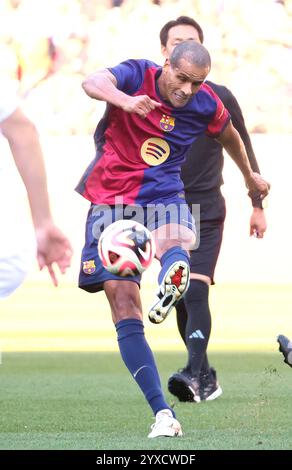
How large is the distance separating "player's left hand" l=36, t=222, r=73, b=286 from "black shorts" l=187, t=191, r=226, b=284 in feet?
13.7

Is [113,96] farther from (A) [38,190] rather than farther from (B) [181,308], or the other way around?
(B) [181,308]

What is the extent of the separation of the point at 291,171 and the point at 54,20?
5.25m

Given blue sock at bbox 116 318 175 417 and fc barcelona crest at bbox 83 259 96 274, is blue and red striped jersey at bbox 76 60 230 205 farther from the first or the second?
blue sock at bbox 116 318 175 417

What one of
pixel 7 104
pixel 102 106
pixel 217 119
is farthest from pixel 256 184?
pixel 102 106

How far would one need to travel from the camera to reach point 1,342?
12227 mm

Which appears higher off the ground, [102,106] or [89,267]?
[102,106]

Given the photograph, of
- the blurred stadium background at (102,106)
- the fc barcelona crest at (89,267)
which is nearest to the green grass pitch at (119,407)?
the fc barcelona crest at (89,267)

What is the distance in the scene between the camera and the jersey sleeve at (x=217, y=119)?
5887 millimetres

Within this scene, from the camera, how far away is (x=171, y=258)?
5242 millimetres

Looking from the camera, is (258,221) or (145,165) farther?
(258,221)

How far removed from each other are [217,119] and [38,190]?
2743 mm

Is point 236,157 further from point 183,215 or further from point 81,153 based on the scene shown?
point 81,153

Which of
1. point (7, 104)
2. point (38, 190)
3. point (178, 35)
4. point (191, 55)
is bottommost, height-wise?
point (38, 190)

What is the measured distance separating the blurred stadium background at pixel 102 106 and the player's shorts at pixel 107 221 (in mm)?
10199
